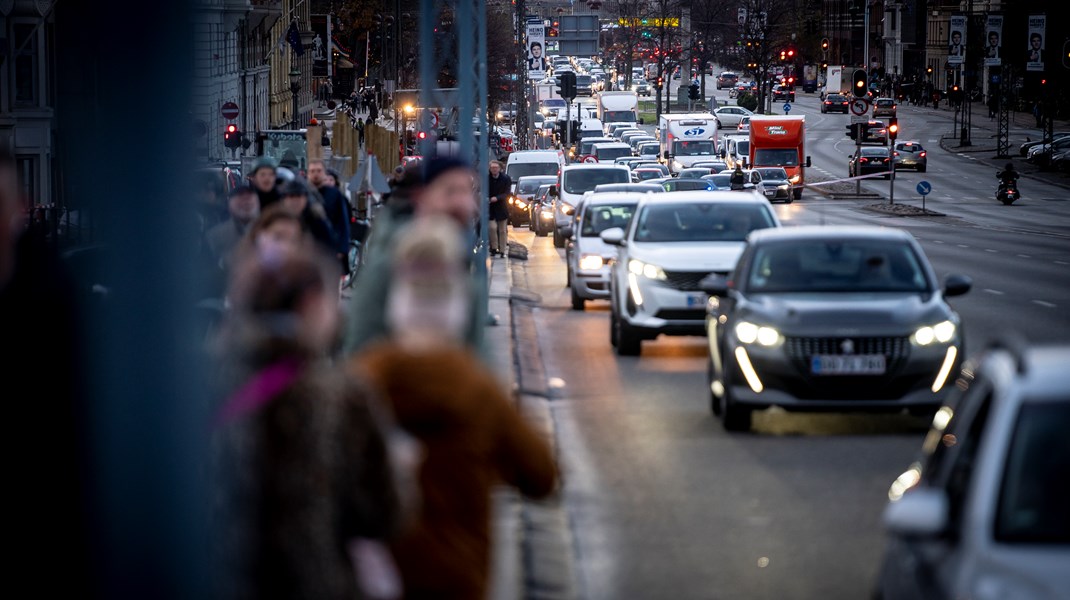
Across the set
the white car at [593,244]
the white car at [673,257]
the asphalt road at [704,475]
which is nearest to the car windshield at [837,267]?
the asphalt road at [704,475]

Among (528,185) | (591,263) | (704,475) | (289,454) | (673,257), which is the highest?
(289,454)

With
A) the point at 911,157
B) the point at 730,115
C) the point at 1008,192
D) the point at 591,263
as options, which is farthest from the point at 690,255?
the point at 730,115

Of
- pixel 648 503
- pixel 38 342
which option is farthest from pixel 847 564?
pixel 38 342

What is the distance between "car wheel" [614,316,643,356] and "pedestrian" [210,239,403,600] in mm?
14329

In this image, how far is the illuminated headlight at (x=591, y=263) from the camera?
24.5m

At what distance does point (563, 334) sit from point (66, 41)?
39.8 metres

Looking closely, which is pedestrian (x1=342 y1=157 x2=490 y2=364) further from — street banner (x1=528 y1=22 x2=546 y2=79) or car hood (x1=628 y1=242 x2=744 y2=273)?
street banner (x1=528 y1=22 x2=546 y2=79)

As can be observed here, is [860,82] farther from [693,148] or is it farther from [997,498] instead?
[997,498]

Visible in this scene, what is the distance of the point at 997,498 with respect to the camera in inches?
206

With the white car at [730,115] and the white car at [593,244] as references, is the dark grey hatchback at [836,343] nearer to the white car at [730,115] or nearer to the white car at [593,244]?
the white car at [593,244]

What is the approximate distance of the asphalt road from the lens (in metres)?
9.05

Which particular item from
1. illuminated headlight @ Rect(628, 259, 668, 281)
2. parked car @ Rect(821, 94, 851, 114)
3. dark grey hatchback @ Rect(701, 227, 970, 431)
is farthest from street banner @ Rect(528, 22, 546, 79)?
dark grey hatchback @ Rect(701, 227, 970, 431)

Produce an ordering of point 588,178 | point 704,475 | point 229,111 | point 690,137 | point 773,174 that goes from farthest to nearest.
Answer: point 690,137 < point 773,174 < point 229,111 < point 588,178 < point 704,475

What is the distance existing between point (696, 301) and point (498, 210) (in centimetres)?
1567
